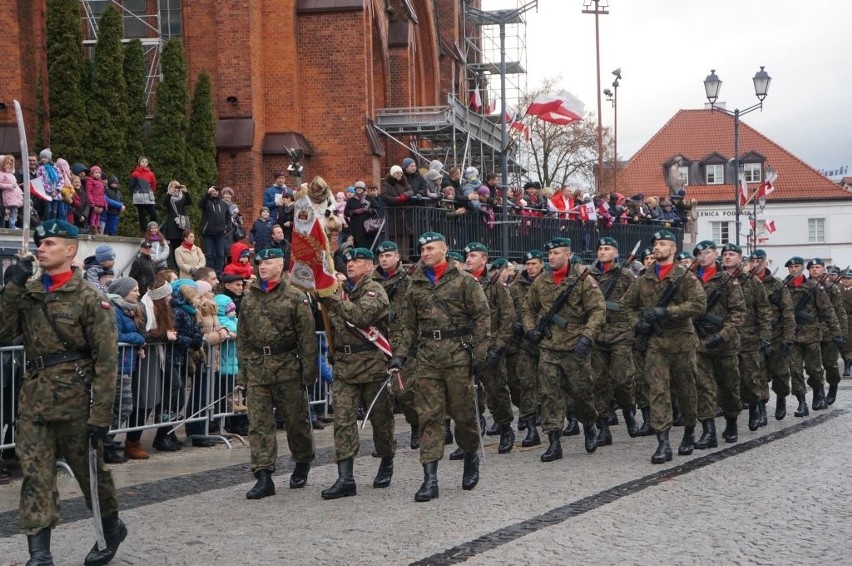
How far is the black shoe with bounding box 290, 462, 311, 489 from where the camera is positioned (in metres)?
9.80

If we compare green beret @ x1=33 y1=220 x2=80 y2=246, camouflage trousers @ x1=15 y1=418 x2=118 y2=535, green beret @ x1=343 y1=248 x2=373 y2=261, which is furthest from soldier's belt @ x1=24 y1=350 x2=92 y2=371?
green beret @ x1=343 y1=248 x2=373 y2=261

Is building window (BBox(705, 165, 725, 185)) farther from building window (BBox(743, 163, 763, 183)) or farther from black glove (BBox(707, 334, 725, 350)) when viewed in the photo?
black glove (BBox(707, 334, 725, 350))

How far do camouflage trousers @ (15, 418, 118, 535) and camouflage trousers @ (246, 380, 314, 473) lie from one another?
7.46 ft

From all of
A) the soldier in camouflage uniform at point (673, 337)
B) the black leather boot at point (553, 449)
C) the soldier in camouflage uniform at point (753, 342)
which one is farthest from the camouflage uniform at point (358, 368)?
the soldier in camouflage uniform at point (753, 342)

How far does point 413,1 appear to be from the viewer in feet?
120

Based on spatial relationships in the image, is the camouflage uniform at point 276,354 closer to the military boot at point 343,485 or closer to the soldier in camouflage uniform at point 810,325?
the military boot at point 343,485

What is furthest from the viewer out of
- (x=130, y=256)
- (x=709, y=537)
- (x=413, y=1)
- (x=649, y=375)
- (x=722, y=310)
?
(x=413, y=1)

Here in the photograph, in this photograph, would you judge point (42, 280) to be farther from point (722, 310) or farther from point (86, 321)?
point (722, 310)

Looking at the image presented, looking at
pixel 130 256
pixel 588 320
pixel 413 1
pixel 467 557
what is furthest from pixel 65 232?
pixel 413 1

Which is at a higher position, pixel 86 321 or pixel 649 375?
pixel 86 321

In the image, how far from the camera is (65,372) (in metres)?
7.06

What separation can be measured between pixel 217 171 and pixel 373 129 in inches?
163

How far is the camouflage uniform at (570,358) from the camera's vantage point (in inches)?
446

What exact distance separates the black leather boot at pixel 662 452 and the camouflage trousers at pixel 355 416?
2589 millimetres
